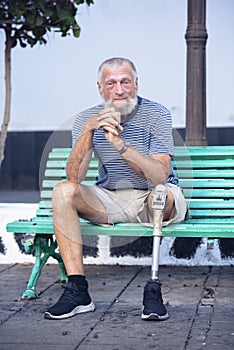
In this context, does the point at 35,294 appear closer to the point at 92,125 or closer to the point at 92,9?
the point at 92,125

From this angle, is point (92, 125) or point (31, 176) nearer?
point (92, 125)

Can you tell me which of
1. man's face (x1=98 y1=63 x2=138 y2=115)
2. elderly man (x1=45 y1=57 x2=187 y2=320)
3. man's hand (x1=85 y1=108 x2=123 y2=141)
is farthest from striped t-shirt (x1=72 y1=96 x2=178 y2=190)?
man's hand (x1=85 y1=108 x2=123 y2=141)

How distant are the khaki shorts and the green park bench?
0.06 metres

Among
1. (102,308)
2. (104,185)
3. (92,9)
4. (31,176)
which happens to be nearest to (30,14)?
(104,185)

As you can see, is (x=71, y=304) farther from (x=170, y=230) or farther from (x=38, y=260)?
(x=170, y=230)

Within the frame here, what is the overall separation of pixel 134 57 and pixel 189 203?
5.24 meters

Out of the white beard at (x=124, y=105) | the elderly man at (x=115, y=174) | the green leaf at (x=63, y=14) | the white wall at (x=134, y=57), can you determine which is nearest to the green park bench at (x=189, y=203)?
the elderly man at (x=115, y=174)

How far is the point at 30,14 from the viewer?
6.77m

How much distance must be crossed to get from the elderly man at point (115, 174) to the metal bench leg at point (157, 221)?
0.22ft

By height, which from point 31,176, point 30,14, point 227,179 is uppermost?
point 30,14

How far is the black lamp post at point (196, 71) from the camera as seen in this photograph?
6.12 metres

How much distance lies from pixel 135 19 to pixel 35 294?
5.93 m

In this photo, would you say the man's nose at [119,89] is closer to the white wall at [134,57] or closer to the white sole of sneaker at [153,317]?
the white sole of sneaker at [153,317]

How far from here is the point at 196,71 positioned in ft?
20.2
